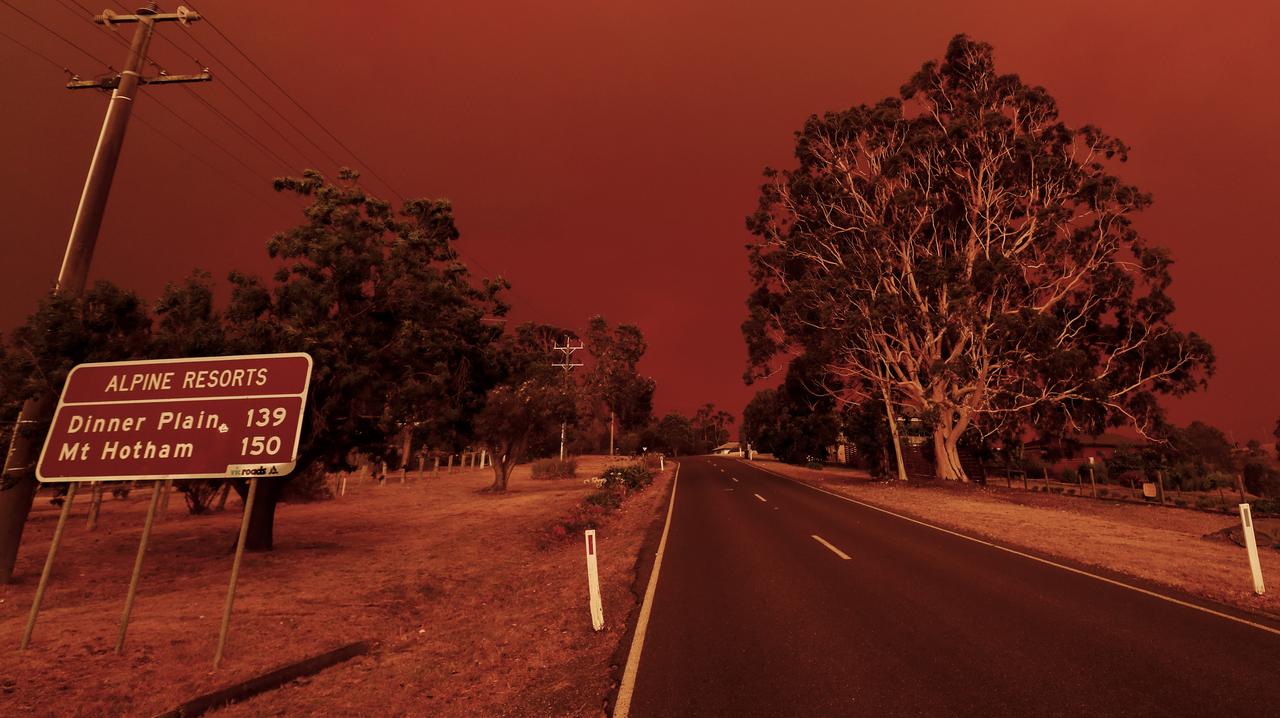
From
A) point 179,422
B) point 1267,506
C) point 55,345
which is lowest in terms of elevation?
point 1267,506

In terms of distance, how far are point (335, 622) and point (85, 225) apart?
29.9ft

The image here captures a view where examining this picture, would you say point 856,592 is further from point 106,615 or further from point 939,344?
point 939,344

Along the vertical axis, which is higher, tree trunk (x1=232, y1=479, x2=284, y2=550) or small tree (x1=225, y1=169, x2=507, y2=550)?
small tree (x1=225, y1=169, x2=507, y2=550)

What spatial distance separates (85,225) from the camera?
32.7ft

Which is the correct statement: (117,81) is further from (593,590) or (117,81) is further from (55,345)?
(593,590)

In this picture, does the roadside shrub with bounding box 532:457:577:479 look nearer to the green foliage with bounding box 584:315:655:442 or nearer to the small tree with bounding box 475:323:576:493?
the small tree with bounding box 475:323:576:493

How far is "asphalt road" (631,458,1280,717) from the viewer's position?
4500 mm

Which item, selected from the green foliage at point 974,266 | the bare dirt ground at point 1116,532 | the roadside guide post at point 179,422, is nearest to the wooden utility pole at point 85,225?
the roadside guide post at point 179,422

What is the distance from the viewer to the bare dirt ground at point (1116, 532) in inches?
352

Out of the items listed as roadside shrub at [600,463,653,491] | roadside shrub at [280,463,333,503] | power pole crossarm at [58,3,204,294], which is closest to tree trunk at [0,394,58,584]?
power pole crossarm at [58,3,204,294]

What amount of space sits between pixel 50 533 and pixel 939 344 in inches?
1477

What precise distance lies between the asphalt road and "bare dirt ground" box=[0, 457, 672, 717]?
113cm

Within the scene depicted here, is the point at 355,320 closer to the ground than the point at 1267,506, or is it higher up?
higher up

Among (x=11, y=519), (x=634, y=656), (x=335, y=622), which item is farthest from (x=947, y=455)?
(x=11, y=519)
